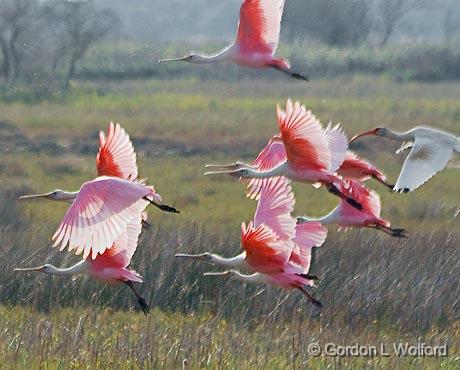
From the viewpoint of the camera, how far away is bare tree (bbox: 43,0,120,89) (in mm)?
40000

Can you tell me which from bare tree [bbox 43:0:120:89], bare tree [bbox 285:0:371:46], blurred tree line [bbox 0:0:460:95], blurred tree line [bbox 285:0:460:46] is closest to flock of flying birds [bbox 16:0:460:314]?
blurred tree line [bbox 0:0:460:95]

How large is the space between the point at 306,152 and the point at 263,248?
2.05 ft

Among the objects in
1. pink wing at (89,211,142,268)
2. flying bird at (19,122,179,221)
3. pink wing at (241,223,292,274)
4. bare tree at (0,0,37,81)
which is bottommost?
bare tree at (0,0,37,81)

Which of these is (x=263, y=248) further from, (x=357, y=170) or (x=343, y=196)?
(x=357, y=170)

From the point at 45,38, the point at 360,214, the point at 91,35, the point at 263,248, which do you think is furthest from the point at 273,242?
the point at 45,38

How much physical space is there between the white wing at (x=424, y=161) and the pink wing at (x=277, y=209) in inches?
23.3

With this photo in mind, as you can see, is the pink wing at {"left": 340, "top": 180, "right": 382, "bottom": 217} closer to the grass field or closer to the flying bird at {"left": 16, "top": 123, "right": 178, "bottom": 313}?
the grass field

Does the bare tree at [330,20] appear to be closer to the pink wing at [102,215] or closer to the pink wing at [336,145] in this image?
the pink wing at [336,145]

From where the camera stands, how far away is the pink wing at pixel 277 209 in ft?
28.3

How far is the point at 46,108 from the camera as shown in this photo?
30.7 metres

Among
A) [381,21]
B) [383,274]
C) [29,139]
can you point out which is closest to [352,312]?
[383,274]

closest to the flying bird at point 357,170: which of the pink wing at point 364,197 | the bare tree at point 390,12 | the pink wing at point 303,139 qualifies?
the pink wing at point 364,197

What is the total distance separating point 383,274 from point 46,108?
19.3 metres

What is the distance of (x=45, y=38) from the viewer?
136ft
